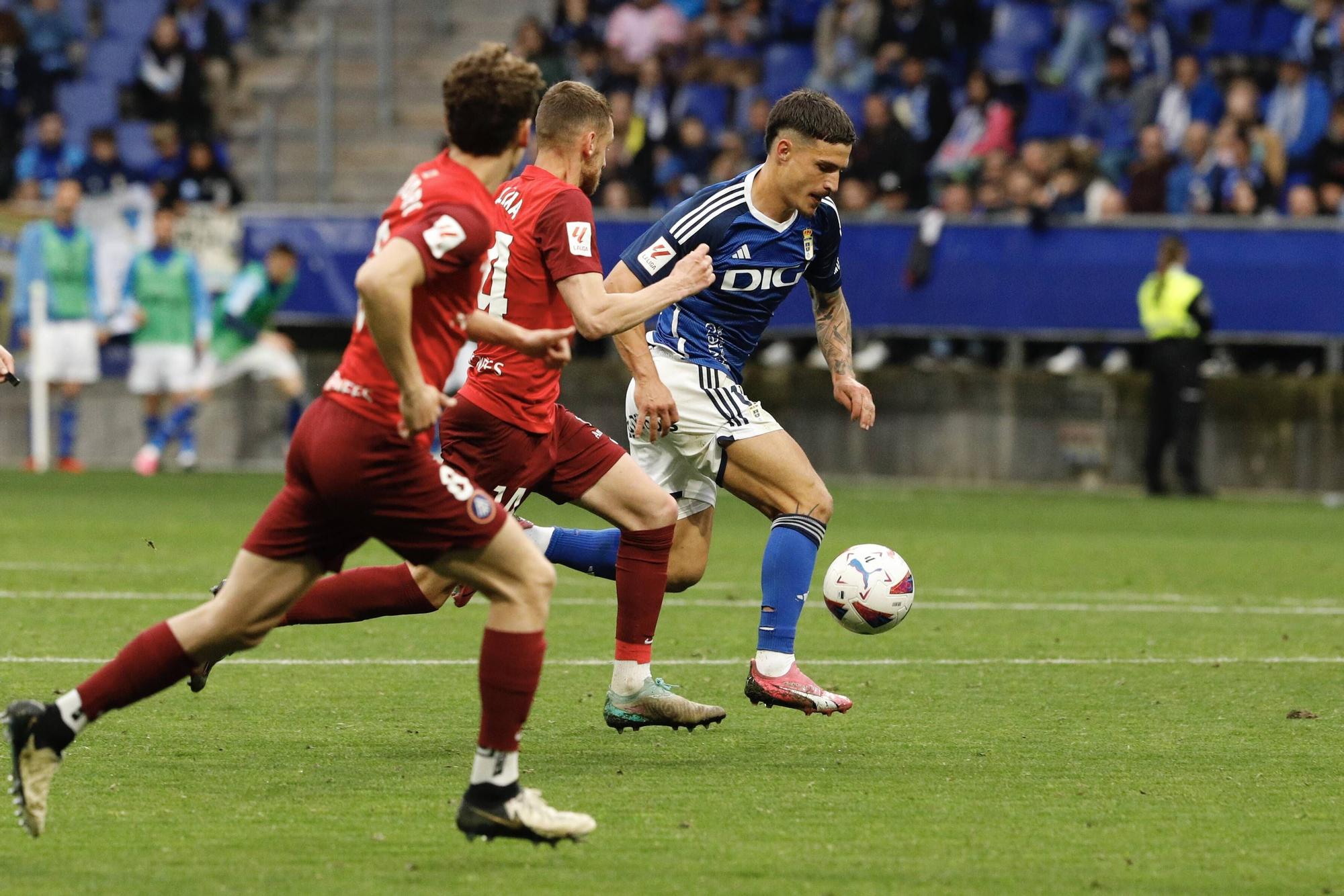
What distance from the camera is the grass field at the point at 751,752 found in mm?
4914

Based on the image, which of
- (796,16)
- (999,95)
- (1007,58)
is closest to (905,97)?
(999,95)

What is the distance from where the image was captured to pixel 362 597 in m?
6.82

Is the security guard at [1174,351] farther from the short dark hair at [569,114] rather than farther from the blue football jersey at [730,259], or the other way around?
the short dark hair at [569,114]

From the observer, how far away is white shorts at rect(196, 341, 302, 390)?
2009 cm

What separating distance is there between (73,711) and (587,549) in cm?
271

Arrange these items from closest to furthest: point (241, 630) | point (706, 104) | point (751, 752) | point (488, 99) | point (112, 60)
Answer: point (488, 99), point (241, 630), point (751, 752), point (706, 104), point (112, 60)

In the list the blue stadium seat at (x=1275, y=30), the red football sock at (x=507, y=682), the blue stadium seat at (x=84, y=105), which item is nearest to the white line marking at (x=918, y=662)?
the red football sock at (x=507, y=682)

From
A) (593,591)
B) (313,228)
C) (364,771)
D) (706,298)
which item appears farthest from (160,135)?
(364,771)

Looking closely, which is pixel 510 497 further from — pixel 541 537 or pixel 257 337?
pixel 257 337

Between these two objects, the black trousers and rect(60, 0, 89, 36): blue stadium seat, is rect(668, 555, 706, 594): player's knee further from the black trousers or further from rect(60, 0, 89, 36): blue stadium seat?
rect(60, 0, 89, 36): blue stadium seat

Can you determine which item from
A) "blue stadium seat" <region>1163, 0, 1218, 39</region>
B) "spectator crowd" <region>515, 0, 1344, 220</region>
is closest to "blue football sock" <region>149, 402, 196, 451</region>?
"spectator crowd" <region>515, 0, 1344, 220</region>

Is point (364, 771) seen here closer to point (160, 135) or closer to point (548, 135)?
point (548, 135)

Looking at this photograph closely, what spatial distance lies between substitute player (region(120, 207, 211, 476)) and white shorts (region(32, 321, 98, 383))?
480 mm

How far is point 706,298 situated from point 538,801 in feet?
9.82
